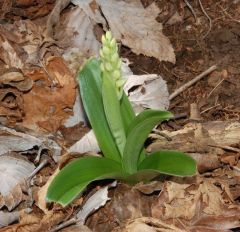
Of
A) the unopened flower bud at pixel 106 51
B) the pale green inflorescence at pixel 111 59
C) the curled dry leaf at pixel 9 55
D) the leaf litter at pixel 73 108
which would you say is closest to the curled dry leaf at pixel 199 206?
the leaf litter at pixel 73 108

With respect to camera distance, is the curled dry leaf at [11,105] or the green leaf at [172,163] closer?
the green leaf at [172,163]

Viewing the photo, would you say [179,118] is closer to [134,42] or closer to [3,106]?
[134,42]

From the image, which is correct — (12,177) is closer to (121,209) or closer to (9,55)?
(121,209)

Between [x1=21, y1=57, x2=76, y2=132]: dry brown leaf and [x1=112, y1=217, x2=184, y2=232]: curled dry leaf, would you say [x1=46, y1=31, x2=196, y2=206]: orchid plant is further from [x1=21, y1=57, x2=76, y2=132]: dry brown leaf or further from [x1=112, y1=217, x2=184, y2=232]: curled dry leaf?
[x1=21, y1=57, x2=76, y2=132]: dry brown leaf

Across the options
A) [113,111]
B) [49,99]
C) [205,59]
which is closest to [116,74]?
[113,111]

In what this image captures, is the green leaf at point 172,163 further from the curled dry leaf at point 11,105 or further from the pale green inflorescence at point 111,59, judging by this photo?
the curled dry leaf at point 11,105

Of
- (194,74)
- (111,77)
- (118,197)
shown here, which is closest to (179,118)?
(194,74)

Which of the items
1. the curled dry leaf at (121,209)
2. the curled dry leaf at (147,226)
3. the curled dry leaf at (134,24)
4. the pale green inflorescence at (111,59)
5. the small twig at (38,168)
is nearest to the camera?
the pale green inflorescence at (111,59)

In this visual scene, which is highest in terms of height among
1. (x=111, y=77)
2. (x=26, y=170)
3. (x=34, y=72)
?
(x=111, y=77)
